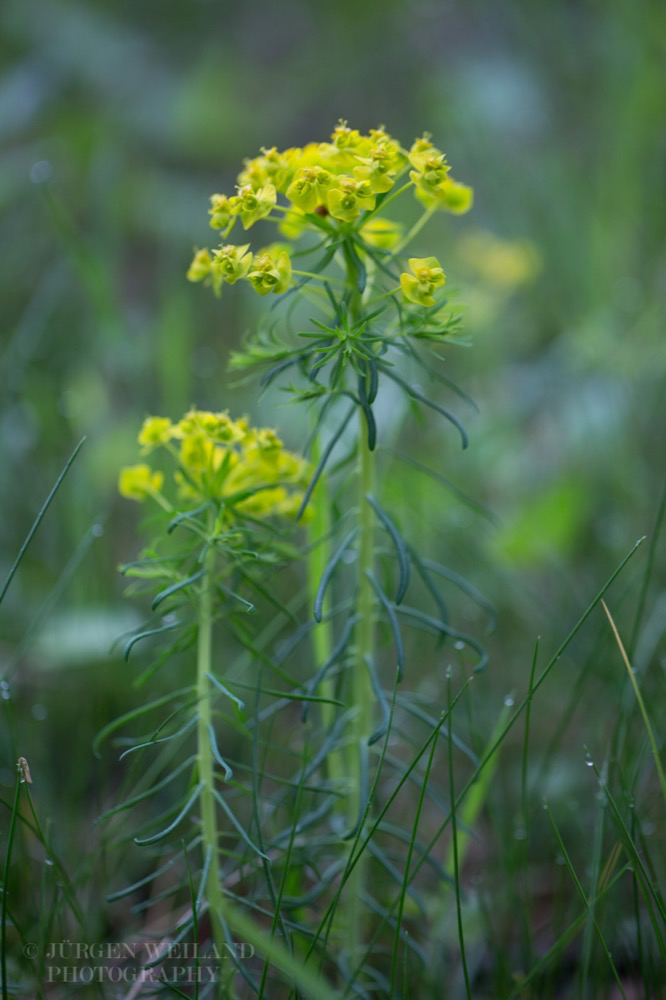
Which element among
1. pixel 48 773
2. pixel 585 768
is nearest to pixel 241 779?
pixel 48 773

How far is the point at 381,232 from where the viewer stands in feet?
3.77

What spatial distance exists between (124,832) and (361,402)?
2.97ft

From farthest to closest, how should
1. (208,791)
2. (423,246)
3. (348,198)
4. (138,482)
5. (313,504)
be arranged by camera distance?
(423,246) < (313,504) < (138,482) < (208,791) < (348,198)

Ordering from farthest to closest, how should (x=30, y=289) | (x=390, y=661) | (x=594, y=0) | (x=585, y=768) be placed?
(x=594, y=0), (x=30, y=289), (x=390, y=661), (x=585, y=768)

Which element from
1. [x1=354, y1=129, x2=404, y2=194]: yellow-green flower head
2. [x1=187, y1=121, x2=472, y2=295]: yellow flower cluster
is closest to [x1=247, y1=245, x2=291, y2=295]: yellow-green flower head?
[x1=187, y1=121, x2=472, y2=295]: yellow flower cluster

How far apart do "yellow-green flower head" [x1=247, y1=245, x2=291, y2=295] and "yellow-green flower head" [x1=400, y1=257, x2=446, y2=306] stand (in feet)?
0.43

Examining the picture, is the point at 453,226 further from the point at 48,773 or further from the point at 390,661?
the point at 48,773

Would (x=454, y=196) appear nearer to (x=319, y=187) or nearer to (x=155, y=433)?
(x=319, y=187)

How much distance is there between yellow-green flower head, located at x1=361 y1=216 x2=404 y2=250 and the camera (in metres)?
1.13

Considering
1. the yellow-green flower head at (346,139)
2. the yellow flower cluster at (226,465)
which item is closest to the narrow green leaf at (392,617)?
the yellow flower cluster at (226,465)

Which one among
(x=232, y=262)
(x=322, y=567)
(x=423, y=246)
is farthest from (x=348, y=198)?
(x=423, y=246)

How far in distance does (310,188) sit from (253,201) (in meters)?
0.07

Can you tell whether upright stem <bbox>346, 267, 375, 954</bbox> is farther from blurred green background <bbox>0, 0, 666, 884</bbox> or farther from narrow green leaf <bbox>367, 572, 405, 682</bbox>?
blurred green background <bbox>0, 0, 666, 884</bbox>

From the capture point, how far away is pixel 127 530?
2322mm
